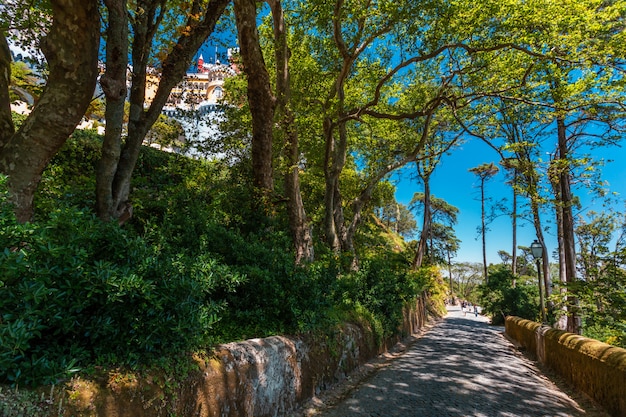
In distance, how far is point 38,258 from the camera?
2.25 m

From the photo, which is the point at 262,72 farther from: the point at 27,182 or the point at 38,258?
the point at 38,258

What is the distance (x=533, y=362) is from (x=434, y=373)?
3.87 metres

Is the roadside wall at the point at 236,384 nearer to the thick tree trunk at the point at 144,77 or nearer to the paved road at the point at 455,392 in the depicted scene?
the paved road at the point at 455,392

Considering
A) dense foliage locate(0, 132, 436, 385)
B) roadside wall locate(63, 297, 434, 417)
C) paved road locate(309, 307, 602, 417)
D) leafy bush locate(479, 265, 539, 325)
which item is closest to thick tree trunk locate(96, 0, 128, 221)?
dense foliage locate(0, 132, 436, 385)

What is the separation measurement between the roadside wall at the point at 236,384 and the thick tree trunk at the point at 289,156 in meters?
2.41

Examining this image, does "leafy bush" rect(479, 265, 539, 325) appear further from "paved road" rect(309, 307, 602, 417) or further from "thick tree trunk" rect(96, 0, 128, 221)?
"thick tree trunk" rect(96, 0, 128, 221)

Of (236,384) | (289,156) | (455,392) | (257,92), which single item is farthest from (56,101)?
(455,392)

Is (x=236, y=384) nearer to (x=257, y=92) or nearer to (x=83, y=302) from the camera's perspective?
(x=83, y=302)

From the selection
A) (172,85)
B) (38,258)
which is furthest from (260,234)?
(38,258)

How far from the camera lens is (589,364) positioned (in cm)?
543

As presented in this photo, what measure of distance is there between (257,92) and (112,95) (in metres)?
3.51

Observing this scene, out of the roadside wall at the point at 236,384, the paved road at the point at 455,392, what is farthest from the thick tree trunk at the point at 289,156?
the paved road at the point at 455,392

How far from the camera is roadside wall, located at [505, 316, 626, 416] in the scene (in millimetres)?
4480

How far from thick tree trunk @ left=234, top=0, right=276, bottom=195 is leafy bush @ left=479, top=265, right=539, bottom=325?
16369 mm
